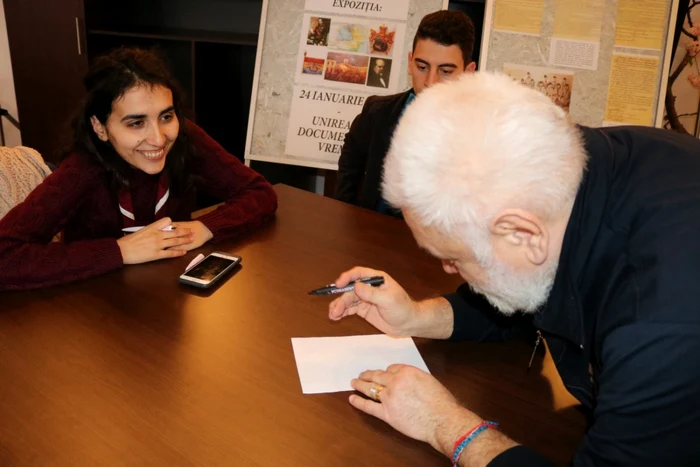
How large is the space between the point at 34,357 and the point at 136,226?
0.78 meters

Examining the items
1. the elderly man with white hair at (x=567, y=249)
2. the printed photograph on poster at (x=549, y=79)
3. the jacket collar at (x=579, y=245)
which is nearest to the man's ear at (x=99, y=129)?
the elderly man with white hair at (x=567, y=249)

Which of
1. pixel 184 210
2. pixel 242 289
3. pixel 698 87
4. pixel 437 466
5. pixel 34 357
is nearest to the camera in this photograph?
pixel 437 466

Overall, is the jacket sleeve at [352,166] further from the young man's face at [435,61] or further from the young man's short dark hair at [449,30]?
the young man's short dark hair at [449,30]

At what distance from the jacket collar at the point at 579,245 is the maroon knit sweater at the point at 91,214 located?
3.47 ft

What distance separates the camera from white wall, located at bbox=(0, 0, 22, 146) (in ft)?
13.1

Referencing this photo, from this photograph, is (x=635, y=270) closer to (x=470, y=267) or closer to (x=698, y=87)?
(x=470, y=267)

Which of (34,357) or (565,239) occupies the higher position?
(565,239)

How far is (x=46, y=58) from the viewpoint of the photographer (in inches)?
145

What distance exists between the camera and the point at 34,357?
1.12 metres

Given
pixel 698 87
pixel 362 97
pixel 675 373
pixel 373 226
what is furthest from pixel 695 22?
pixel 675 373

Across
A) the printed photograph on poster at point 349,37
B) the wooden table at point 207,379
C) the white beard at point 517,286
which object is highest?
the printed photograph on poster at point 349,37

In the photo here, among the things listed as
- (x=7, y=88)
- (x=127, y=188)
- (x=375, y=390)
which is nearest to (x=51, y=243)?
(x=127, y=188)

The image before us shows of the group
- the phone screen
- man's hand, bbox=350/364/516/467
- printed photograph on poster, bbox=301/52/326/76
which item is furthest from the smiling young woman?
printed photograph on poster, bbox=301/52/326/76

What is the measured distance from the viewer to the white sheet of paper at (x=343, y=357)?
1.11 meters
